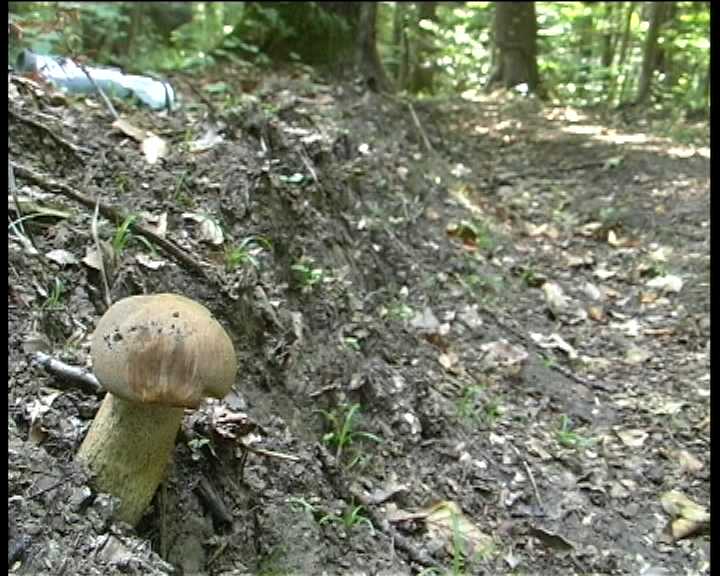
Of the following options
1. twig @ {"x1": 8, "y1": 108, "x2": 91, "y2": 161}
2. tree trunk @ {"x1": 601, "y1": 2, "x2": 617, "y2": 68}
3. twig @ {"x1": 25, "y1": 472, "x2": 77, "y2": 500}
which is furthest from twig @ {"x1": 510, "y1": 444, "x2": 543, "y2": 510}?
tree trunk @ {"x1": 601, "y1": 2, "x2": 617, "y2": 68}

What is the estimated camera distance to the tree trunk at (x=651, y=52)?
41.7 ft

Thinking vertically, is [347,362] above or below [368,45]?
below

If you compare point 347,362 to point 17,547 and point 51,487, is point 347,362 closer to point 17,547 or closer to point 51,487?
point 51,487

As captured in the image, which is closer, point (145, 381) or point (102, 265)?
point (145, 381)

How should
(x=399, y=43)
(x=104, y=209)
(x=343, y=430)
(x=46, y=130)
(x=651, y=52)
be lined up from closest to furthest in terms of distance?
1. (x=343, y=430)
2. (x=104, y=209)
3. (x=46, y=130)
4. (x=651, y=52)
5. (x=399, y=43)

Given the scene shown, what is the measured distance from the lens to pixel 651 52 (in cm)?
1282

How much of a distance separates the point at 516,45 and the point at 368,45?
478 cm

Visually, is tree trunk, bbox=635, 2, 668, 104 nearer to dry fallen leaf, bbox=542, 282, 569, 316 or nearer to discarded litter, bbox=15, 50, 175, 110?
dry fallen leaf, bbox=542, 282, 569, 316

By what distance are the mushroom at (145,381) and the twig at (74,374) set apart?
11.6 inches

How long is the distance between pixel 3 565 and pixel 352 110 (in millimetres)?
5824

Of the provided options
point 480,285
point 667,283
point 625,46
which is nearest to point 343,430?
point 480,285

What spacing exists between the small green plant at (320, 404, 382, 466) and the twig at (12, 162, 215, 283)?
2.67ft

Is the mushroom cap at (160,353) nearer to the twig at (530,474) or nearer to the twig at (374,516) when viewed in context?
the twig at (374,516)

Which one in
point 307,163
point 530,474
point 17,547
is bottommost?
point 530,474
